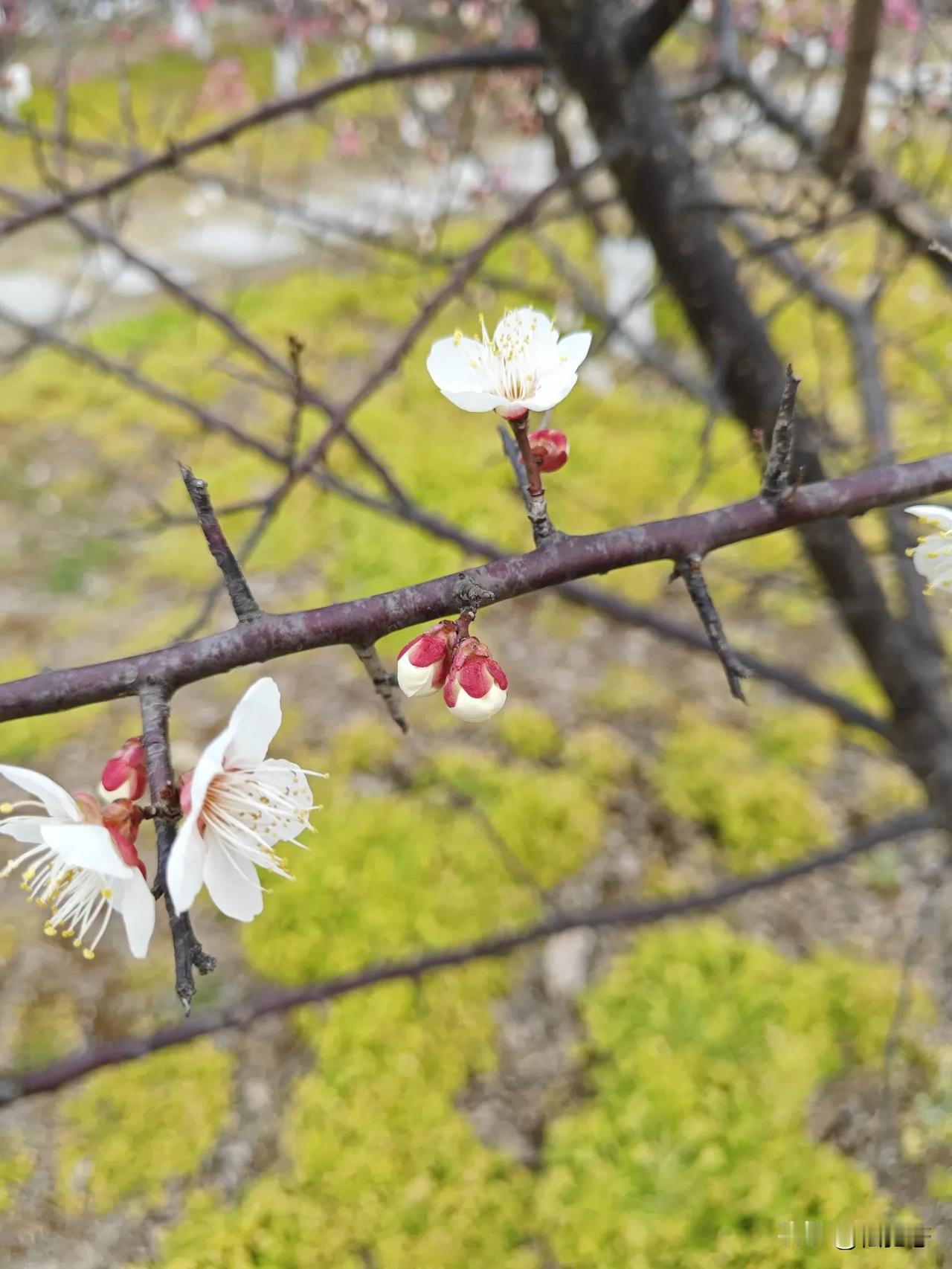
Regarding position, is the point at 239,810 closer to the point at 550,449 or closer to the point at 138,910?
the point at 138,910

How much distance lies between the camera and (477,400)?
2.38 ft

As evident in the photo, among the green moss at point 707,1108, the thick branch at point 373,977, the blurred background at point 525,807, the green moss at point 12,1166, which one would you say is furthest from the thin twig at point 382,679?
the green moss at point 12,1166

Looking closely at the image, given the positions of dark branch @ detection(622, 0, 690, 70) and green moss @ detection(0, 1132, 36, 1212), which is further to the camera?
green moss @ detection(0, 1132, 36, 1212)

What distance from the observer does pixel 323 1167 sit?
1.88 metres

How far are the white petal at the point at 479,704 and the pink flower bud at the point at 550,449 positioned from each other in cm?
25

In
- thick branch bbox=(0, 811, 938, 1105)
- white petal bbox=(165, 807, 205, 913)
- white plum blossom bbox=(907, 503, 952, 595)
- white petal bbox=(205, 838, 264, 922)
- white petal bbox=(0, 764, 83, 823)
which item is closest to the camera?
white petal bbox=(165, 807, 205, 913)

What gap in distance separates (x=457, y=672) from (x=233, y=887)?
0.94 ft

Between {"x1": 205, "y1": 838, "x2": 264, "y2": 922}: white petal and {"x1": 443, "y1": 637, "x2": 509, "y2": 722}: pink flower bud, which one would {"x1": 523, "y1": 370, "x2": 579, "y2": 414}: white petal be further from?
{"x1": 205, "y1": 838, "x2": 264, "y2": 922}: white petal

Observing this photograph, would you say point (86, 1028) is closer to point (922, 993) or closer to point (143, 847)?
point (143, 847)

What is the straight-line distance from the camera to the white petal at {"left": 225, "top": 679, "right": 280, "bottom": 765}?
66 cm

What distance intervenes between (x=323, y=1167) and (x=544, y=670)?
203 centimetres

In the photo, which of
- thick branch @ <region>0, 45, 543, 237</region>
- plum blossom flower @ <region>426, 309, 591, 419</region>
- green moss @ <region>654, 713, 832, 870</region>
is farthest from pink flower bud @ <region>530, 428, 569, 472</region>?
green moss @ <region>654, 713, 832, 870</region>

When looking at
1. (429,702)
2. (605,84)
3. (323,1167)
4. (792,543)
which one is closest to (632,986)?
(323,1167)

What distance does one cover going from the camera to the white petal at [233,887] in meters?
0.77
